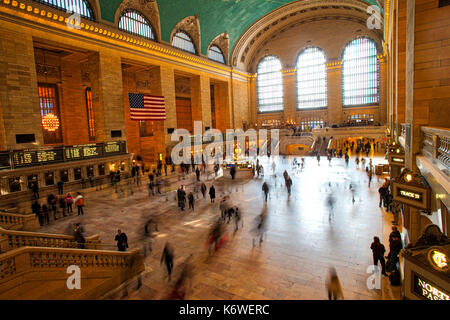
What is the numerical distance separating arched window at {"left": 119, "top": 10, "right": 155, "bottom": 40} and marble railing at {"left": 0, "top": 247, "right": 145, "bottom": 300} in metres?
19.2

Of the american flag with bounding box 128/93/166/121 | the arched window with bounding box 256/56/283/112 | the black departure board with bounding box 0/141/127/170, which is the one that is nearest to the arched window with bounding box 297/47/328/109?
the arched window with bounding box 256/56/283/112

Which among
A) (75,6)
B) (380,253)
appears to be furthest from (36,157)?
(380,253)

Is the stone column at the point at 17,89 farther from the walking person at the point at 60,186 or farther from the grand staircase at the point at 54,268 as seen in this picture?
the grand staircase at the point at 54,268

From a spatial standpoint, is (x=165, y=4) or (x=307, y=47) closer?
(x=165, y=4)

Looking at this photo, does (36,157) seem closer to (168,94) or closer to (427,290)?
(168,94)

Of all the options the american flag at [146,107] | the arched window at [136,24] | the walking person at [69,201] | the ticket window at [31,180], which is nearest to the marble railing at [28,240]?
the walking person at [69,201]

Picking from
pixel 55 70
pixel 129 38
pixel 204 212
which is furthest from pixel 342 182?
pixel 55 70

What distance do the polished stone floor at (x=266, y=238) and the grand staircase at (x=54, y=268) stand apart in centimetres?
47

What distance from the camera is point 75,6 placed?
1689 centimetres

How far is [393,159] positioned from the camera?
8430 millimetres

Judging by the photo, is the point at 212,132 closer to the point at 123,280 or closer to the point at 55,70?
the point at 55,70

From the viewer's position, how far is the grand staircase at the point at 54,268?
509cm

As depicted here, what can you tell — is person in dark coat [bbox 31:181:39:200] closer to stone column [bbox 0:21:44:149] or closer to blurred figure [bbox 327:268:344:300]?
stone column [bbox 0:21:44:149]
